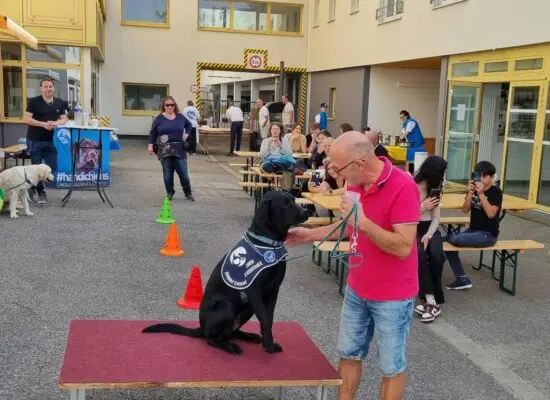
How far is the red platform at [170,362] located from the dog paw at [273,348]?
0.02 meters

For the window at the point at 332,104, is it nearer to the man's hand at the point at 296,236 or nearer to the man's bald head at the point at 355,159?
the man's hand at the point at 296,236

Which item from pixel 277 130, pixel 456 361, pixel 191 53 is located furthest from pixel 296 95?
pixel 456 361

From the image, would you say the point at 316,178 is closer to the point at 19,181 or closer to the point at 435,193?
the point at 435,193

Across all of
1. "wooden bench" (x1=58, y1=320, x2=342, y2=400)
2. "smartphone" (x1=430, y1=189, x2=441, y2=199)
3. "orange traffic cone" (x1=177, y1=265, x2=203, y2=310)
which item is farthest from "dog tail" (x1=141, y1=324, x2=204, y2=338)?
"smartphone" (x1=430, y1=189, x2=441, y2=199)

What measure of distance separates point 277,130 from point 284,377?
7.18 m

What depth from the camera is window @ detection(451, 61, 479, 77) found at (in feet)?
42.8

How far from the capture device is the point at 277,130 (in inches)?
393

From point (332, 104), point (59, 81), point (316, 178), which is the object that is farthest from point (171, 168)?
point (332, 104)

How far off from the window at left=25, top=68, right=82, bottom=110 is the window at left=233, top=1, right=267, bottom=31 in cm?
910

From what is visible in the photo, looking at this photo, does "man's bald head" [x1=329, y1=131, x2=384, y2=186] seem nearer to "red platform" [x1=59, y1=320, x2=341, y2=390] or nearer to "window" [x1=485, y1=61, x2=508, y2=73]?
"red platform" [x1=59, y1=320, x2=341, y2=390]

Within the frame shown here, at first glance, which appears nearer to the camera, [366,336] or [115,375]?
[115,375]

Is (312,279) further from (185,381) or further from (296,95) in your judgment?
(296,95)

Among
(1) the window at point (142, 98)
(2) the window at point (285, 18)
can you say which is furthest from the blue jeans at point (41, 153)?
(2) the window at point (285, 18)

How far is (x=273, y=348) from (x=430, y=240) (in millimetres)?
2849
